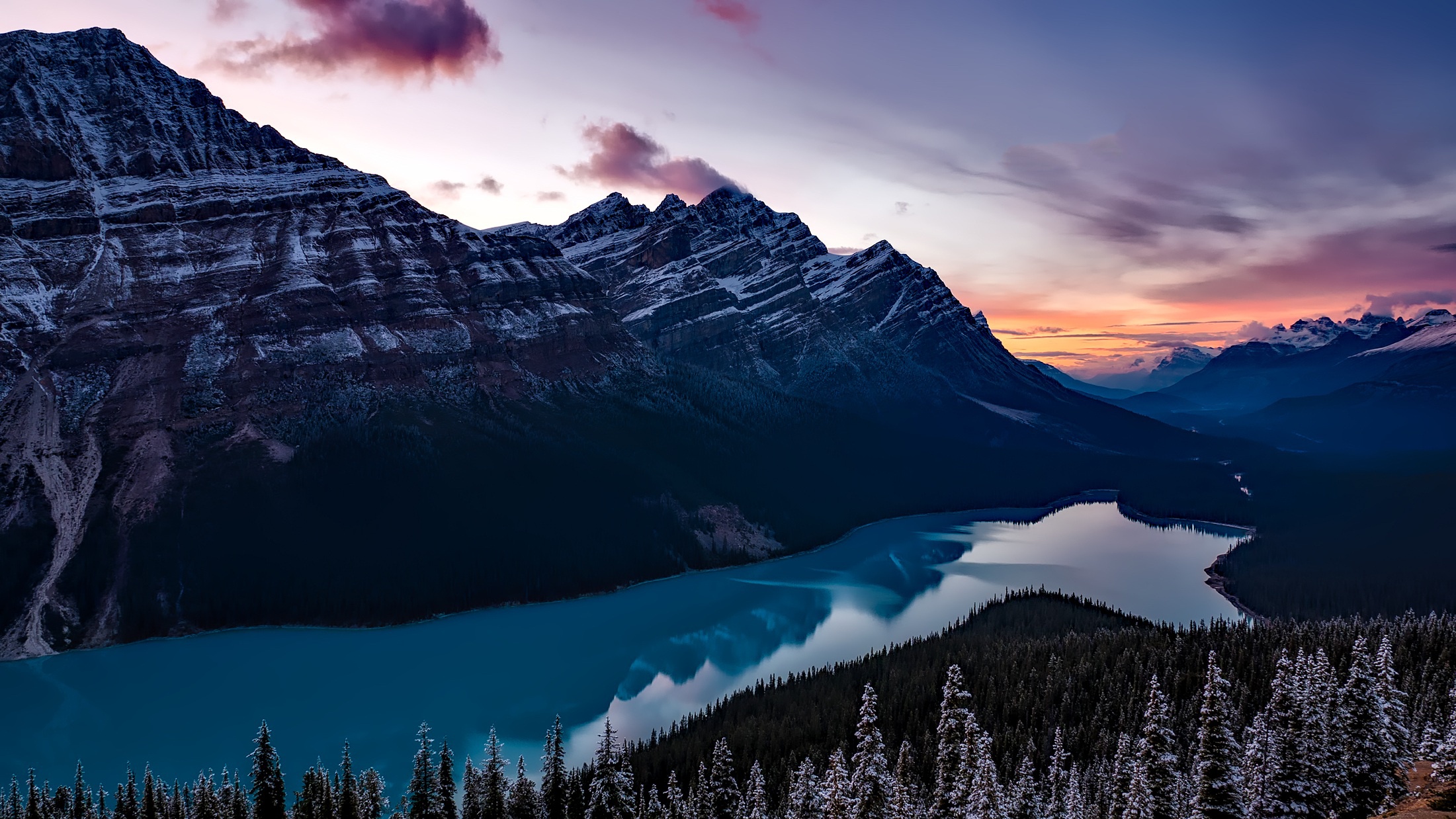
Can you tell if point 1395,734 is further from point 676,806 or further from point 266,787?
point 266,787

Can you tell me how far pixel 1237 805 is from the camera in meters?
31.5

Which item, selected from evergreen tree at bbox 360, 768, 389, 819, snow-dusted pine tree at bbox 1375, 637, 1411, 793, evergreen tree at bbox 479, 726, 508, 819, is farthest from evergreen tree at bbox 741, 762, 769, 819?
evergreen tree at bbox 360, 768, 389, 819

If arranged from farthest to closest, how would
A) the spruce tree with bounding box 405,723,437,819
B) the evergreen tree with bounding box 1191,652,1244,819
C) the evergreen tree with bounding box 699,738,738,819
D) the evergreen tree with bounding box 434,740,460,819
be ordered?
the evergreen tree with bounding box 434,740,460,819, the spruce tree with bounding box 405,723,437,819, the evergreen tree with bounding box 699,738,738,819, the evergreen tree with bounding box 1191,652,1244,819

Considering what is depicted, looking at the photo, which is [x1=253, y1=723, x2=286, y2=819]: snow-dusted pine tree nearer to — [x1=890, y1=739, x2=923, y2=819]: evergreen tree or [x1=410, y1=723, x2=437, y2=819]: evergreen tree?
[x1=410, y1=723, x2=437, y2=819]: evergreen tree

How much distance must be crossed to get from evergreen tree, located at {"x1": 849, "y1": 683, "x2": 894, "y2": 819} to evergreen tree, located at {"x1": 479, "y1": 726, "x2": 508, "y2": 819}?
2351cm

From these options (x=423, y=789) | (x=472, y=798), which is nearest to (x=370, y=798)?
(x=472, y=798)

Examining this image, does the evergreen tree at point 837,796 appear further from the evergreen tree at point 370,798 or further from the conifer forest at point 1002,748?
the evergreen tree at point 370,798

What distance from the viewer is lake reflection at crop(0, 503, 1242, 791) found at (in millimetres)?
94688

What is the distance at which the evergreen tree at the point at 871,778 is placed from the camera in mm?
33688

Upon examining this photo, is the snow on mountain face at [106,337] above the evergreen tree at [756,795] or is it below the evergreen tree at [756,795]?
above

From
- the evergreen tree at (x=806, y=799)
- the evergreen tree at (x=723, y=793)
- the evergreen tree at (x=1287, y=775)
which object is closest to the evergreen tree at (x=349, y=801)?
the evergreen tree at (x=723, y=793)

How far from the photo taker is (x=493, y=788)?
50844 mm

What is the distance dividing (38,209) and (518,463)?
11054 centimetres

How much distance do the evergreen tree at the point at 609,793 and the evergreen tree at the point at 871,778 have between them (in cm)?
1507
